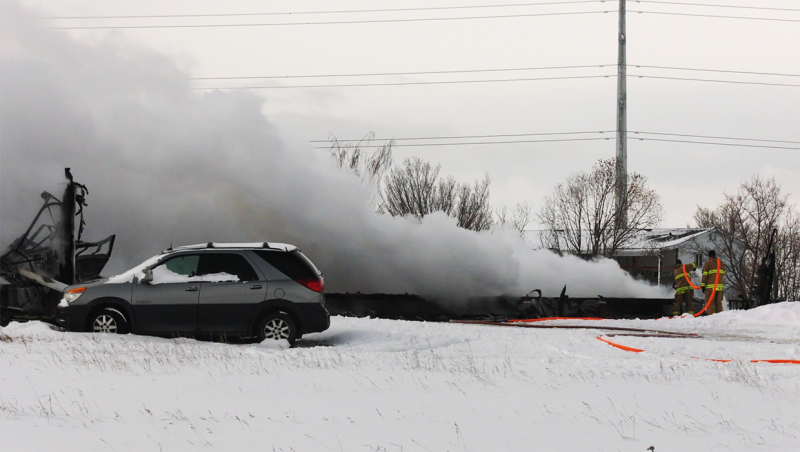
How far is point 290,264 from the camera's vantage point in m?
12.0

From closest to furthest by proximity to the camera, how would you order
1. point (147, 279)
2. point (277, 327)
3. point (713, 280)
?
point (277, 327)
point (147, 279)
point (713, 280)

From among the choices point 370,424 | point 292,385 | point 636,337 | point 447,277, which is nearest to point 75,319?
point 292,385

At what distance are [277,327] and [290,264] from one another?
1.04 m

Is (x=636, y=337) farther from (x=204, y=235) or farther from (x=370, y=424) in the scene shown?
(x=204, y=235)

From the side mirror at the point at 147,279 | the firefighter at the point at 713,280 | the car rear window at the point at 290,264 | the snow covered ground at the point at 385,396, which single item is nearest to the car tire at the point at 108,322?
the snow covered ground at the point at 385,396

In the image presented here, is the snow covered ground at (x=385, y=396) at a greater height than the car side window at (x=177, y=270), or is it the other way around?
the car side window at (x=177, y=270)

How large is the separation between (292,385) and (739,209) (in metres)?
65.8

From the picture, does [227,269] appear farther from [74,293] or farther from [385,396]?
[385,396]

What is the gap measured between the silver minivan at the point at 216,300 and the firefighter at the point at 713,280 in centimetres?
1307

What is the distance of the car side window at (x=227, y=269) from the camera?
11.9m

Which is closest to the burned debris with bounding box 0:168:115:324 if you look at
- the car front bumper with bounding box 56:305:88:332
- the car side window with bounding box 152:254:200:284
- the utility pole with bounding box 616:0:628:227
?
the car front bumper with bounding box 56:305:88:332

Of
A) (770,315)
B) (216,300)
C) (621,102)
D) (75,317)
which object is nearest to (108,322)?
(75,317)

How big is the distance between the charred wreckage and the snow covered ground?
624 cm

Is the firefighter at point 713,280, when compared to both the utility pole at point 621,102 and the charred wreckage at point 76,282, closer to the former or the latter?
the charred wreckage at point 76,282
